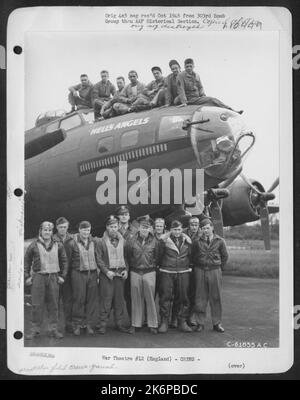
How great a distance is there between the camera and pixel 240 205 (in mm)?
2438

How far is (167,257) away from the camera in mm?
2385

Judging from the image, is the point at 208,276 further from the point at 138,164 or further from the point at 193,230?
the point at 138,164

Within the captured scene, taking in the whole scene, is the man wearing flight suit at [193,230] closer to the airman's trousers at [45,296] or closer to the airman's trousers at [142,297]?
the airman's trousers at [142,297]

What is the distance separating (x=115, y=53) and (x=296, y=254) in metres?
1.23

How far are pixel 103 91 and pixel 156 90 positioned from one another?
24 cm

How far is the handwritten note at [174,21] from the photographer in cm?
238

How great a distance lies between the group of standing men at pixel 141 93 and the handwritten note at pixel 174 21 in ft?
0.52

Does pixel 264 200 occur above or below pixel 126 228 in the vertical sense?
above

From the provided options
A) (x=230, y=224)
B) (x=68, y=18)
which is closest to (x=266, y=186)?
(x=230, y=224)

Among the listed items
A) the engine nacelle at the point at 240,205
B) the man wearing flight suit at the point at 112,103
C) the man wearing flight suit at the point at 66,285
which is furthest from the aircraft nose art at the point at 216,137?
the man wearing flight suit at the point at 66,285

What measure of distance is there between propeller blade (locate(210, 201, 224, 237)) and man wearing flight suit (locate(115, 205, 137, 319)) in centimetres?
36

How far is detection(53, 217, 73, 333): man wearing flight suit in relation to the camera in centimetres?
239

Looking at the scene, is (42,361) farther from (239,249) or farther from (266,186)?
(266,186)

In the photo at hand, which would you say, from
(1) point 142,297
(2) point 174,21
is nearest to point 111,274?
(1) point 142,297
